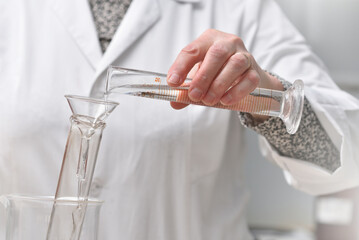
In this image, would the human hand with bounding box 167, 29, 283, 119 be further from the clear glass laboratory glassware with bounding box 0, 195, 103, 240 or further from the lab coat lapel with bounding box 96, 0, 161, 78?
the lab coat lapel with bounding box 96, 0, 161, 78

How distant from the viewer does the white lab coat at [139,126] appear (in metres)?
1.03

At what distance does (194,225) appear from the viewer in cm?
109

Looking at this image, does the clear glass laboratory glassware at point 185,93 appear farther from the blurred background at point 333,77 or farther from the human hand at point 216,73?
the blurred background at point 333,77

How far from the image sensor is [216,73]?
723 mm

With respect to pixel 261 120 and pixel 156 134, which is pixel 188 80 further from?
pixel 156 134

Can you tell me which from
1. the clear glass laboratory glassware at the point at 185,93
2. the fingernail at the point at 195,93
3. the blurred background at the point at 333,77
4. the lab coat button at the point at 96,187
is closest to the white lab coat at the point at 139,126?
the lab coat button at the point at 96,187

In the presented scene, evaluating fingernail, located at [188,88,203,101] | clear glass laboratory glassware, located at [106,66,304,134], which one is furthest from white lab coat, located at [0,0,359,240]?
fingernail, located at [188,88,203,101]

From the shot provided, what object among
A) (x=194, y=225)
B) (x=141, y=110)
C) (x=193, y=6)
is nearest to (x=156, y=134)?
(x=141, y=110)

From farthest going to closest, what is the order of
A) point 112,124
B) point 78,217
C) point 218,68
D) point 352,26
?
point 352,26
point 112,124
point 218,68
point 78,217

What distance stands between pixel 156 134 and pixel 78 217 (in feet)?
1.56

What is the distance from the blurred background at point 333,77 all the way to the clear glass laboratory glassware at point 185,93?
124cm

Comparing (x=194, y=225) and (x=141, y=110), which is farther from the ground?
(x=141, y=110)

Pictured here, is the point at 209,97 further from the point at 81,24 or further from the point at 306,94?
the point at 81,24

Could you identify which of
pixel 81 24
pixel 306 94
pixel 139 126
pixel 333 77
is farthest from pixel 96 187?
pixel 333 77
